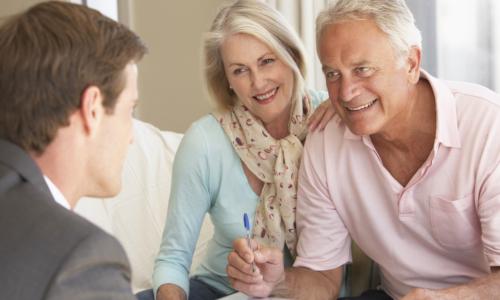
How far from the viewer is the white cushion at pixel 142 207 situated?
248 cm

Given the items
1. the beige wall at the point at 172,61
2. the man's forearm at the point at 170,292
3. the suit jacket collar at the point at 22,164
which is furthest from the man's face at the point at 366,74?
the beige wall at the point at 172,61

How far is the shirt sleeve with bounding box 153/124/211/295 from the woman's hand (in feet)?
0.89

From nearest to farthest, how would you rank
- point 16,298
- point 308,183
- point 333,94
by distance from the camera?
point 16,298 < point 333,94 < point 308,183

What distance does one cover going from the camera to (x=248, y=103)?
2.04m

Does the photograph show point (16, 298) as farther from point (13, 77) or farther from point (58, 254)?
point (13, 77)

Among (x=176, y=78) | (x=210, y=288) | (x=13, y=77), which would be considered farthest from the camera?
(x=176, y=78)

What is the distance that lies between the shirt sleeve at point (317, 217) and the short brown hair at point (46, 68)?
882mm

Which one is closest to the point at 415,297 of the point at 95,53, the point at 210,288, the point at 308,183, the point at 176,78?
the point at 308,183

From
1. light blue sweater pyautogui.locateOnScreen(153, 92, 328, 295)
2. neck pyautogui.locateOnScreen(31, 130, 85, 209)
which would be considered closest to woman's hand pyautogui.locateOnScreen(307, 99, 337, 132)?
light blue sweater pyautogui.locateOnScreen(153, 92, 328, 295)

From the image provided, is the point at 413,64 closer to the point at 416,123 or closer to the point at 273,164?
the point at 416,123

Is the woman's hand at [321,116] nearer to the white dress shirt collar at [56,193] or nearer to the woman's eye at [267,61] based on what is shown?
the woman's eye at [267,61]

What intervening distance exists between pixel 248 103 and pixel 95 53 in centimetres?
96

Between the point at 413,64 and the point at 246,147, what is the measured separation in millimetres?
484

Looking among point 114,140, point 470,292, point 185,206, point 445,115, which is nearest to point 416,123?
point 445,115
